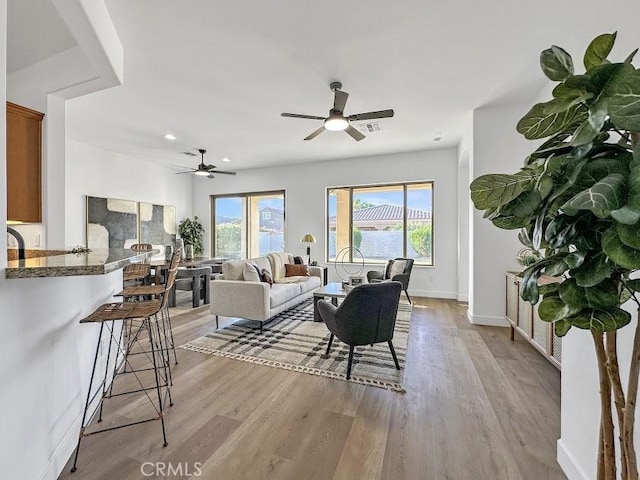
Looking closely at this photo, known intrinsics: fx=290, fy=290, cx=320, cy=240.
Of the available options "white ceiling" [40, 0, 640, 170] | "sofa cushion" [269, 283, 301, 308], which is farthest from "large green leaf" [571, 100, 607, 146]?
"sofa cushion" [269, 283, 301, 308]

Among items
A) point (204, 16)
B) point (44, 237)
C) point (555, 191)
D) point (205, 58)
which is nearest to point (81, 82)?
point (205, 58)

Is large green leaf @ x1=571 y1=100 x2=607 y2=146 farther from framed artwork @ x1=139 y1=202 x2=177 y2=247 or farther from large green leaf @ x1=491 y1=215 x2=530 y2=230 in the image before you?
framed artwork @ x1=139 y1=202 x2=177 y2=247

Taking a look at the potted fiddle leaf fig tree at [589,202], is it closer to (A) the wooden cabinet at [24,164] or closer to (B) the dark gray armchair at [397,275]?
(A) the wooden cabinet at [24,164]

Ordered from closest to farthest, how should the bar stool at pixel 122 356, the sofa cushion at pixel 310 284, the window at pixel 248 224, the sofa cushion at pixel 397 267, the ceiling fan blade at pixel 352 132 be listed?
the bar stool at pixel 122 356, the ceiling fan blade at pixel 352 132, the sofa cushion at pixel 310 284, the sofa cushion at pixel 397 267, the window at pixel 248 224

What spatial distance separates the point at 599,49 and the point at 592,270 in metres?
0.62

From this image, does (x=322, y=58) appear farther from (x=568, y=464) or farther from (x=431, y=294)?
(x=431, y=294)

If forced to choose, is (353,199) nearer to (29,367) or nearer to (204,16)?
(204,16)

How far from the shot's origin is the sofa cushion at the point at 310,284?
4875 mm

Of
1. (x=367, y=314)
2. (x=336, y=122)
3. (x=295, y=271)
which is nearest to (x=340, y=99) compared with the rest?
(x=336, y=122)

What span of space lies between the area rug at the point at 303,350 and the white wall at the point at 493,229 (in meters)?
1.18

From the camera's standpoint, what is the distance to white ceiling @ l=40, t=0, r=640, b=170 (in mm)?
2215

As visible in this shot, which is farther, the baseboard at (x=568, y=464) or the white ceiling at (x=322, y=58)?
the white ceiling at (x=322, y=58)

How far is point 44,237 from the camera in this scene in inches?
113

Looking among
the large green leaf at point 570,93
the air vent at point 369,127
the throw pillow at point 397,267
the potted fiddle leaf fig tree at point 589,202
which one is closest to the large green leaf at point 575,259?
the potted fiddle leaf fig tree at point 589,202
